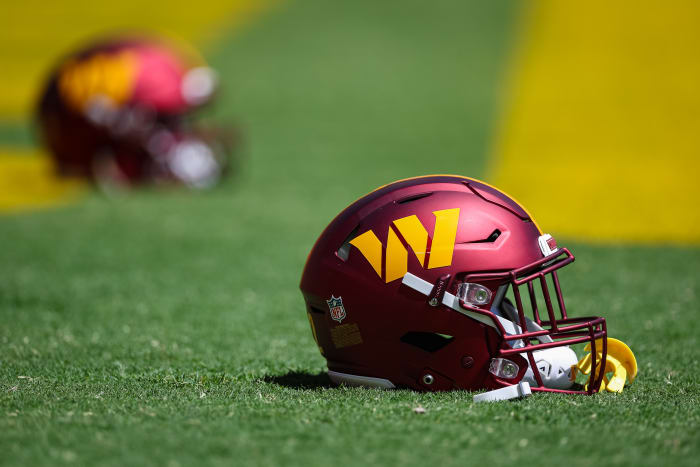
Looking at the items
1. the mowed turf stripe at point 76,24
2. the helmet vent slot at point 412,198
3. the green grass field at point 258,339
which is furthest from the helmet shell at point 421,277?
the mowed turf stripe at point 76,24

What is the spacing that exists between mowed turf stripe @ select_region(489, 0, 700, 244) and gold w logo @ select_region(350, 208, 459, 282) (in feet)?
16.6

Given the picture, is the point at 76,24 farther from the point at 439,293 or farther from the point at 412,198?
the point at 439,293

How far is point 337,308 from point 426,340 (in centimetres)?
42

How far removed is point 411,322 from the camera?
3.80 metres

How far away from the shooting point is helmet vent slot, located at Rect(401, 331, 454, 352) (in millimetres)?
3885

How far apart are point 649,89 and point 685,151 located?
365 centimetres

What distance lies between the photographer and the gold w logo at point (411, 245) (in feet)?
12.4

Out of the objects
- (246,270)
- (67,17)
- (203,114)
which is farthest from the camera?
(67,17)

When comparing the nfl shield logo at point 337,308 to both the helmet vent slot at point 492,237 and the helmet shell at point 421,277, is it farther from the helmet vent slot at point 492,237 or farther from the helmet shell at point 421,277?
the helmet vent slot at point 492,237

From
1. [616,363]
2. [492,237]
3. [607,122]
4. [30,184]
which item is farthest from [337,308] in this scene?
[607,122]

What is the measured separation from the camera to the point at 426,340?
3.94 metres

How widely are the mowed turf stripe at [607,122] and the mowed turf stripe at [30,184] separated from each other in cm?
562

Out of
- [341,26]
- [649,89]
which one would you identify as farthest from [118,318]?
[341,26]

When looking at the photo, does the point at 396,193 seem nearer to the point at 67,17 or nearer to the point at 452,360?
the point at 452,360
